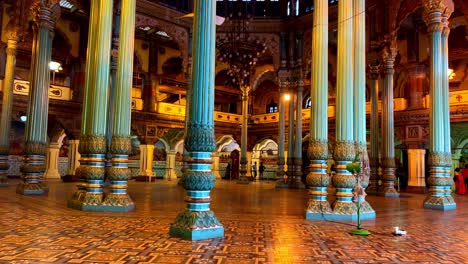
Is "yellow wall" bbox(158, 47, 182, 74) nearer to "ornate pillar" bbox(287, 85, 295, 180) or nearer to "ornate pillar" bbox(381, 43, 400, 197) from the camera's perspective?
"ornate pillar" bbox(287, 85, 295, 180)

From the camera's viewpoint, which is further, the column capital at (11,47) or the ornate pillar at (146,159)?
the ornate pillar at (146,159)

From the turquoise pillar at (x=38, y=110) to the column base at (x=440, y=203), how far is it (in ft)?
33.2

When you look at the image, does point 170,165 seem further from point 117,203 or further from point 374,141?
point 117,203

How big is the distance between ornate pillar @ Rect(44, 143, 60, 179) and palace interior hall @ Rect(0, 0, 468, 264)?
71 mm

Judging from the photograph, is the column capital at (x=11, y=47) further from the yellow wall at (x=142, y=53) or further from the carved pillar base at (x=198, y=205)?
the carved pillar base at (x=198, y=205)

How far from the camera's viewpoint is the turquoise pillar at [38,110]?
10.6 m

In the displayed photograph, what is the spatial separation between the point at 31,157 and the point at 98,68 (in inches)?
172

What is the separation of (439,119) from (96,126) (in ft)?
27.0

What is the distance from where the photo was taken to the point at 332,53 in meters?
20.8

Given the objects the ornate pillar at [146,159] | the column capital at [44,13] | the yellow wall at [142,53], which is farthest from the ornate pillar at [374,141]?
the yellow wall at [142,53]

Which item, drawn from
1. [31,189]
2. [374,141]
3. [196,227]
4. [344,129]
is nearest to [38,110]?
[31,189]

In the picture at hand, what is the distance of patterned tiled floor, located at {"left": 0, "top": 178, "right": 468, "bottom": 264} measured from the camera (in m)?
4.08

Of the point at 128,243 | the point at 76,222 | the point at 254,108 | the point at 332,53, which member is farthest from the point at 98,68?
the point at 254,108

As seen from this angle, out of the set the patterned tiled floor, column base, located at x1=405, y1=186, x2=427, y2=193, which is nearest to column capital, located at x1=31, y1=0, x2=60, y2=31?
the patterned tiled floor
